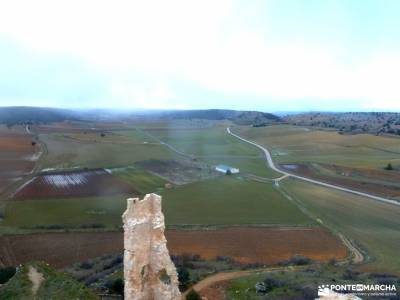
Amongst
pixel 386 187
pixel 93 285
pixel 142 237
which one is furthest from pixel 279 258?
pixel 386 187

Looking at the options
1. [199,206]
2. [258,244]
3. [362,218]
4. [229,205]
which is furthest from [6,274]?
[362,218]

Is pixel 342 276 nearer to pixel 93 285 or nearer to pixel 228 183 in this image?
pixel 93 285

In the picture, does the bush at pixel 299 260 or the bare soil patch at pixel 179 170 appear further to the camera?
the bare soil patch at pixel 179 170

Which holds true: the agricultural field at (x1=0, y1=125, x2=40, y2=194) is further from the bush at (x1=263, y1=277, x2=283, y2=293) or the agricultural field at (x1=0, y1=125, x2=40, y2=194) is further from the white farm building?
the bush at (x1=263, y1=277, x2=283, y2=293)

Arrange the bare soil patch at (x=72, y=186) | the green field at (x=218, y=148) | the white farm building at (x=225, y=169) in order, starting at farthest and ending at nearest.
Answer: the green field at (x=218, y=148) < the white farm building at (x=225, y=169) < the bare soil patch at (x=72, y=186)

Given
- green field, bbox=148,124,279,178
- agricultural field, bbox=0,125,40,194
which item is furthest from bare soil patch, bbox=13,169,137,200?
green field, bbox=148,124,279,178

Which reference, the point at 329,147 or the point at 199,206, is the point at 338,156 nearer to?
the point at 329,147

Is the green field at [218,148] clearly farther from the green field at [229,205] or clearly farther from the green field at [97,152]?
the green field at [229,205]

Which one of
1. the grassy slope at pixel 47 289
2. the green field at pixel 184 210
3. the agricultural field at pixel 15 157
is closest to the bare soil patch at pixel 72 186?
the green field at pixel 184 210
